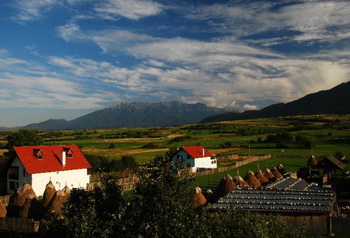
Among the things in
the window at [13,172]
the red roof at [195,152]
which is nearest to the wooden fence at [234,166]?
the red roof at [195,152]

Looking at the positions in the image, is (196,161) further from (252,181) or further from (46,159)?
(46,159)

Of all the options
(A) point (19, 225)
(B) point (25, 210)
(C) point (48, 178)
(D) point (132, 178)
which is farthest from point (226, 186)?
(C) point (48, 178)

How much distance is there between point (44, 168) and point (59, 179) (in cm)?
284

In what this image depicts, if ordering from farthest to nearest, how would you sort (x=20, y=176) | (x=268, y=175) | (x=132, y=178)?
(x=132, y=178) → (x=268, y=175) → (x=20, y=176)

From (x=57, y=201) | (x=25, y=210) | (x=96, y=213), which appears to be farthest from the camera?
(x=25, y=210)

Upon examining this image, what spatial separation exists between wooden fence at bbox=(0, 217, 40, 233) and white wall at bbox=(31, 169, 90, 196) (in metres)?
15.7

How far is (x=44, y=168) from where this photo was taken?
48.2m

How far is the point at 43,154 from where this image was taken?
50094 millimetres

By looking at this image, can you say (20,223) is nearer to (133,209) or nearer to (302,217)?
(133,209)

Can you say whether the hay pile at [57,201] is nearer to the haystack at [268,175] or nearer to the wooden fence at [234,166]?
the wooden fence at [234,166]

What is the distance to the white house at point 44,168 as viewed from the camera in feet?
155

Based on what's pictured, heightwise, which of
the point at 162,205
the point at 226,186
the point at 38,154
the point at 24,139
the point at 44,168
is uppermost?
the point at 24,139

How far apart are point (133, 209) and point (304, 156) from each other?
8276cm

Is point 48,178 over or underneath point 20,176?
underneath
